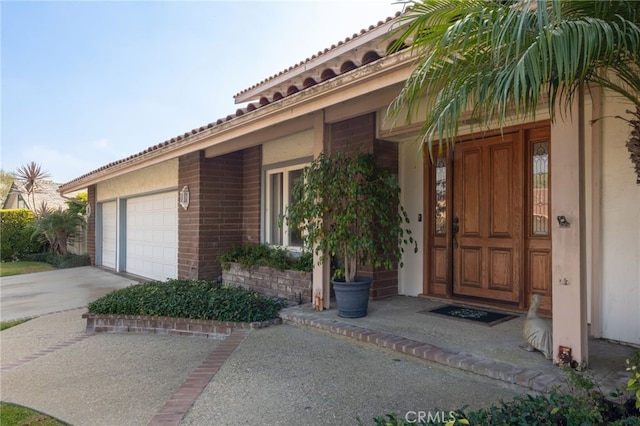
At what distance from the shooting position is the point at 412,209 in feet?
21.1

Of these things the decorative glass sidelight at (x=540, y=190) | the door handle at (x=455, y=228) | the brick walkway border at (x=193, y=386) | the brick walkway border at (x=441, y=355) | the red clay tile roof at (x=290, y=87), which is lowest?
the brick walkway border at (x=193, y=386)

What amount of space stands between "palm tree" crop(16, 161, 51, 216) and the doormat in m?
27.8

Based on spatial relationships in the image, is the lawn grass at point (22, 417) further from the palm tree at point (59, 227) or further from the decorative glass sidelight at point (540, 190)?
the palm tree at point (59, 227)

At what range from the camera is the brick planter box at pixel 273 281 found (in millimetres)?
6258

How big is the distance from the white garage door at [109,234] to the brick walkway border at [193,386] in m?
9.92

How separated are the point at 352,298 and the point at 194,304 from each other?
2.41m

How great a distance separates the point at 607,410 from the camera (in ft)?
8.49

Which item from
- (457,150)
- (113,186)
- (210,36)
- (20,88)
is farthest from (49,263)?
(457,150)

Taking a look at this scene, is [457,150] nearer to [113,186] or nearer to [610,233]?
[610,233]

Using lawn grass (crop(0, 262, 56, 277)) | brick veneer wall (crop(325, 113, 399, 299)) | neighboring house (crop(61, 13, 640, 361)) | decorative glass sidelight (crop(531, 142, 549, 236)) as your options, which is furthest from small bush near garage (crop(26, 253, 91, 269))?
decorative glass sidelight (crop(531, 142, 549, 236))

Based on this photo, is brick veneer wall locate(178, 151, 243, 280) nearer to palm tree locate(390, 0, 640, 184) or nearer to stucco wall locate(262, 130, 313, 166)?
stucco wall locate(262, 130, 313, 166)

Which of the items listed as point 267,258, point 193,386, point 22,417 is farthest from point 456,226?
point 22,417

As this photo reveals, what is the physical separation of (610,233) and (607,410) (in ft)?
7.29

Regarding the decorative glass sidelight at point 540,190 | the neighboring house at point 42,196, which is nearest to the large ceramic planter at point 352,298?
the decorative glass sidelight at point 540,190
